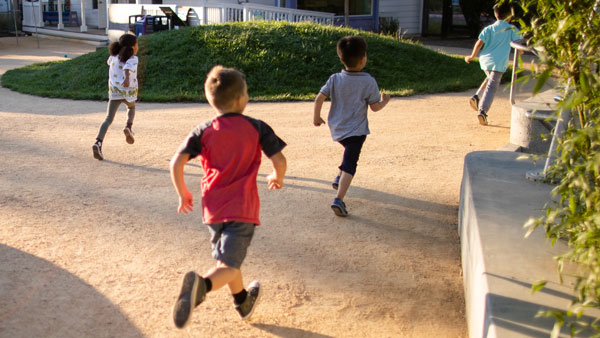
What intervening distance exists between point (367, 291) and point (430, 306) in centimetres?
42

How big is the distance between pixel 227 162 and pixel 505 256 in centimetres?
160

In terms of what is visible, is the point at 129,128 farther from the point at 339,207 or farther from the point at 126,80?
the point at 339,207

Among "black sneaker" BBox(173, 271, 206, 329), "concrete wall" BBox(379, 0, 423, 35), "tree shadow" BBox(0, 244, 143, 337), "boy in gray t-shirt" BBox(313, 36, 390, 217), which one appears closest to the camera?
"black sneaker" BBox(173, 271, 206, 329)

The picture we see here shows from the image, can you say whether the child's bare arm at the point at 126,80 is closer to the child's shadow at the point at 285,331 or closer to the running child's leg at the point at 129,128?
the running child's leg at the point at 129,128

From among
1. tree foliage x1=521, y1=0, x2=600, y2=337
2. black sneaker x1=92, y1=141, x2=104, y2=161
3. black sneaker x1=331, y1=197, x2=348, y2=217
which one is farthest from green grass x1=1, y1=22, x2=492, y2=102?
tree foliage x1=521, y1=0, x2=600, y2=337

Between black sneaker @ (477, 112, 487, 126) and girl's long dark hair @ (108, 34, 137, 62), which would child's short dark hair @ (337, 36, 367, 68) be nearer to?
girl's long dark hair @ (108, 34, 137, 62)

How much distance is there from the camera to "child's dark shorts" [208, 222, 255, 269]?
3.50 metres

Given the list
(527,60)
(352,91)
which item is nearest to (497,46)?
(352,91)

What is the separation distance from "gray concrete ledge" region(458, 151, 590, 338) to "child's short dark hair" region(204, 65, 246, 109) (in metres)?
1.59

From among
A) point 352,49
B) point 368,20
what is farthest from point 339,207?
point 368,20

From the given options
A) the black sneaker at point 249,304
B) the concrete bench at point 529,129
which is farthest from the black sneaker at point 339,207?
the concrete bench at point 529,129

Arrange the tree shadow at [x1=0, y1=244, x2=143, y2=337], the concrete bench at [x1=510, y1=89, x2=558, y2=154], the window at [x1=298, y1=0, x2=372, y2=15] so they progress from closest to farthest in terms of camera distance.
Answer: the tree shadow at [x1=0, y1=244, x2=143, y2=337] → the concrete bench at [x1=510, y1=89, x2=558, y2=154] → the window at [x1=298, y1=0, x2=372, y2=15]

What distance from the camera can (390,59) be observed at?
14258mm

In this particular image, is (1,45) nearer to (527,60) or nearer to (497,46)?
(527,60)
